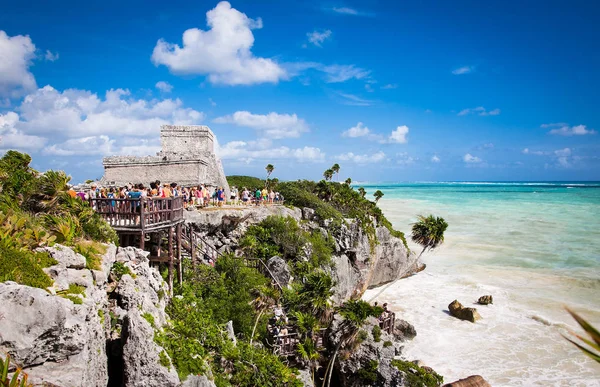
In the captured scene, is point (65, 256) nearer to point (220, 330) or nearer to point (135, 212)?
point (135, 212)

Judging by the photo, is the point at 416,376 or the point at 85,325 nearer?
the point at 85,325

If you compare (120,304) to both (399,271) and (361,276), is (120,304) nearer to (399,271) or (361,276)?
(361,276)

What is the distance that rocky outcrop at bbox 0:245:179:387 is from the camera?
5.67 m

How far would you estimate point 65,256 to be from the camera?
7.95 meters

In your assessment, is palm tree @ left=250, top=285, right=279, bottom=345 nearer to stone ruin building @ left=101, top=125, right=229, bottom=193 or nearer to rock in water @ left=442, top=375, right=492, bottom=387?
rock in water @ left=442, top=375, right=492, bottom=387

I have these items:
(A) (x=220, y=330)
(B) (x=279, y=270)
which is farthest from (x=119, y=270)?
(B) (x=279, y=270)

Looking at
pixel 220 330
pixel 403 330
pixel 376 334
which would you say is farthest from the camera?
pixel 403 330

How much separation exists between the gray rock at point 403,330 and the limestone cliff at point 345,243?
14.0 ft

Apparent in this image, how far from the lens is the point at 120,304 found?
30.6 feet

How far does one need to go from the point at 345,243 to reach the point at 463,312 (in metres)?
9.08

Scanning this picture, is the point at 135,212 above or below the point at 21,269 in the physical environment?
above

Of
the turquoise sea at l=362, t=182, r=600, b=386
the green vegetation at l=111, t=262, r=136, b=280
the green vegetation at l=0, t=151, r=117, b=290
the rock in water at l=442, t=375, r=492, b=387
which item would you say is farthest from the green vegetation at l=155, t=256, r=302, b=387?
the turquoise sea at l=362, t=182, r=600, b=386

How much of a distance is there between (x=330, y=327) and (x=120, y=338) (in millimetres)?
10705

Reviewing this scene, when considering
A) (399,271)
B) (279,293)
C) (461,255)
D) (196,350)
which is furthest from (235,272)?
(461,255)
